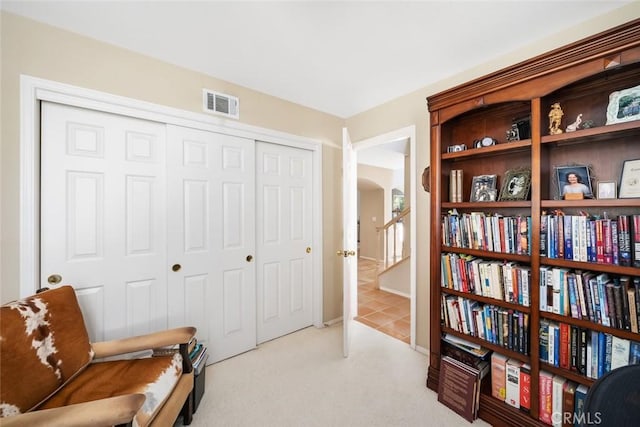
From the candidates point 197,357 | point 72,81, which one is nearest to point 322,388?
point 197,357

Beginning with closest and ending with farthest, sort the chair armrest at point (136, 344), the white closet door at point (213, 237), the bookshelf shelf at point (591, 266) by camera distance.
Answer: the bookshelf shelf at point (591, 266) < the chair armrest at point (136, 344) < the white closet door at point (213, 237)

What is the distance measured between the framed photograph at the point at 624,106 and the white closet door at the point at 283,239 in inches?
88.3

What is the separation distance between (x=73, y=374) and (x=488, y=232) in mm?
2549

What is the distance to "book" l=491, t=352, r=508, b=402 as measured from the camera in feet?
5.19

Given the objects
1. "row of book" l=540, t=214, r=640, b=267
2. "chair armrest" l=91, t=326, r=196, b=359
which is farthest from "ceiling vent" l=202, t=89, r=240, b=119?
"row of book" l=540, t=214, r=640, b=267

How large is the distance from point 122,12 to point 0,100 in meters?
0.86

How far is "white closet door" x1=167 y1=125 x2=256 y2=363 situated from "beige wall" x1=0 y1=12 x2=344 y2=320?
299 millimetres

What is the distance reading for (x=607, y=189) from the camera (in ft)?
4.48

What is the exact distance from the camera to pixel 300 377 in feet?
6.54

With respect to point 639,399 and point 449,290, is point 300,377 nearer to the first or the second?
point 449,290

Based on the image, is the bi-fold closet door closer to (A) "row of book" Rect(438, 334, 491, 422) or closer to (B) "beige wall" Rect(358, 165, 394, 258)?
(A) "row of book" Rect(438, 334, 491, 422)

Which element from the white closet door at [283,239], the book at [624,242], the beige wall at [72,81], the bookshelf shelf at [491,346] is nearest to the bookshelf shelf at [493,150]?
the book at [624,242]

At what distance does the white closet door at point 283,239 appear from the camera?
2504 millimetres

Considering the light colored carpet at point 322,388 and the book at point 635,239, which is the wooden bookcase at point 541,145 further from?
the light colored carpet at point 322,388
